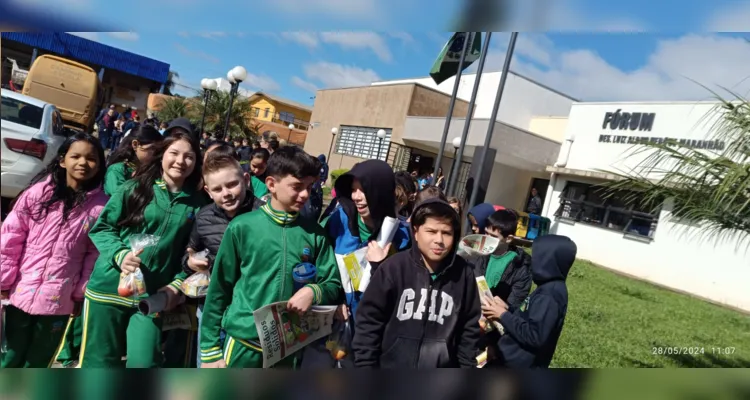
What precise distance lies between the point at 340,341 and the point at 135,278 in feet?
2.93

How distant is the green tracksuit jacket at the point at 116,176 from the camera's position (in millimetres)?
2297

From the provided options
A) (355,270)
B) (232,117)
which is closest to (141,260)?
(355,270)

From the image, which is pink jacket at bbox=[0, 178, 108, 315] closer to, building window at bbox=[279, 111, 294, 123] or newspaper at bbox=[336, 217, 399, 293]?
building window at bbox=[279, 111, 294, 123]

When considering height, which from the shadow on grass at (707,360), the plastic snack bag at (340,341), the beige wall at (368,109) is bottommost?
the shadow on grass at (707,360)

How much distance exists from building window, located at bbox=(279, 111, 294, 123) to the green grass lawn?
3391 millimetres

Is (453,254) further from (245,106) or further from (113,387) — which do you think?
(245,106)

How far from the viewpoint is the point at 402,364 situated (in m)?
1.58

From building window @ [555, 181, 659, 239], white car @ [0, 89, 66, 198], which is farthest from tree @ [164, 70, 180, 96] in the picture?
building window @ [555, 181, 659, 239]

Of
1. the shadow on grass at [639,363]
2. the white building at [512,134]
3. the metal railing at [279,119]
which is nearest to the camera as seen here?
the metal railing at [279,119]

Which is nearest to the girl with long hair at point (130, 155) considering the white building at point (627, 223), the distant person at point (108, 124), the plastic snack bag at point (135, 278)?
the distant person at point (108, 124)

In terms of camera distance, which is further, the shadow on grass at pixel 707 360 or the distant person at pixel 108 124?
the shadow on grass at pixel 707 360

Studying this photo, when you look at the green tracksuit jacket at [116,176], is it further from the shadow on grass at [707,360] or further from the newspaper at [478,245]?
the shadow on grass at [707,360]

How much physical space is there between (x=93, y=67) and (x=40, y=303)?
1.53 metres

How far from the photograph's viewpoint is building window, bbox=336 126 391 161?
498 cm
